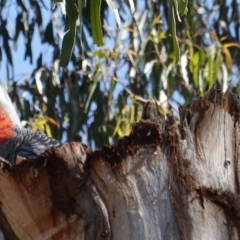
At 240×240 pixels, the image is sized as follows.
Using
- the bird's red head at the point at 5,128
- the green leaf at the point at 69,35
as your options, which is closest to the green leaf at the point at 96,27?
the green leaf at the point at 69,35

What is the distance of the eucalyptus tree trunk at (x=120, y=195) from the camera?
2463 millimetres

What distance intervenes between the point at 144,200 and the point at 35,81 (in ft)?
9.04

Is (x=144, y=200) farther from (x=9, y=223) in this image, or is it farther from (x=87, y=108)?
(x=87, y=108)

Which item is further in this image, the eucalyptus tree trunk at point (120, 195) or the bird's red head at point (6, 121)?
the bird's red head at point (6, 121)

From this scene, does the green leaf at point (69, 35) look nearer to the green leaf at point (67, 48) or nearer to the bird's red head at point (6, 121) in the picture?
the green leaf at point (67, 48)

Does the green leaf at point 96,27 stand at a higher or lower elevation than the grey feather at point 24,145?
higher

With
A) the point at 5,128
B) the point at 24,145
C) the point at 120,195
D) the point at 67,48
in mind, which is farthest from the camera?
the point at 5,128

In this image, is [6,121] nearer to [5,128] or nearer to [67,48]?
[5,128]

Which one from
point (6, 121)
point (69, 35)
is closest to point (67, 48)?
point (69, 35)

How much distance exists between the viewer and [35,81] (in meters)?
5.11

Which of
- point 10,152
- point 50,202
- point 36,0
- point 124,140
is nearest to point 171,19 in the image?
point 124,140

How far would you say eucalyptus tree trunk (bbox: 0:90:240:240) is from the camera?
2.46 metres

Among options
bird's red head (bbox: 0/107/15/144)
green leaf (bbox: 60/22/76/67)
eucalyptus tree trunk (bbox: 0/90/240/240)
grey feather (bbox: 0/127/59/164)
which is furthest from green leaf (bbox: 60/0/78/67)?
bird's red head (bbox: 0/107/15/144)

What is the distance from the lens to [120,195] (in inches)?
97.8
